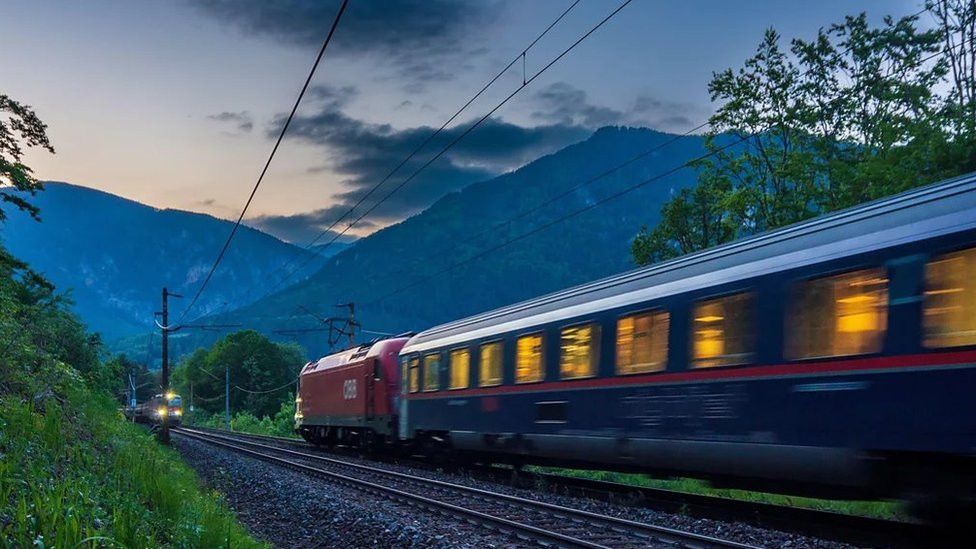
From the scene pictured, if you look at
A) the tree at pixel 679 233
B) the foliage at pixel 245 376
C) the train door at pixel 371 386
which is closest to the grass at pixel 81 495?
the train door at pixel 371 386

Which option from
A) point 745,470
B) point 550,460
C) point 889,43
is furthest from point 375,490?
point 889,43

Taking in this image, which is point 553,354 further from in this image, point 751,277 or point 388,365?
point 388,365

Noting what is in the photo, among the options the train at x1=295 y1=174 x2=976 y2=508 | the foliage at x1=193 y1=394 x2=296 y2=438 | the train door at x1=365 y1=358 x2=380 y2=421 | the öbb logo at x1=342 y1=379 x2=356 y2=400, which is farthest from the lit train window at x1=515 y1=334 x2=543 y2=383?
the foliage at x1=193 y1=394 x2=296 y2=438

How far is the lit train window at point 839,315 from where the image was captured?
28.2ft

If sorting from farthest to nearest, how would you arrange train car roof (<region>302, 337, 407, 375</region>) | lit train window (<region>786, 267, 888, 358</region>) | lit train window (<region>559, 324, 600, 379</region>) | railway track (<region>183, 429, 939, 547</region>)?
1. train car roof (<region>302, 337, 407, 375</region>)
2. lit train window (<region>559, 324, 600, 379</region>)
3. railway track (<region>183, 429, 939, 547</region>)
4. lit train window (<region>786, 267, 888, 358</region>)

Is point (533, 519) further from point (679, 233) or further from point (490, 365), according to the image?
point (679, 233)

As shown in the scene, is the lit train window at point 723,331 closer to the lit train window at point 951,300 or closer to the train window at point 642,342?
the train window at point 642,342

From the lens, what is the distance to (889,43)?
34.1 metres

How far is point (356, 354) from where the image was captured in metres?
28.5

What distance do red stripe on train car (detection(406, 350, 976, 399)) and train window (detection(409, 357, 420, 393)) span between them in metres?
6.73

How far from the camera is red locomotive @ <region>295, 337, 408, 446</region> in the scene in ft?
81.6

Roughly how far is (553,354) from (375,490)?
4378 millimetres

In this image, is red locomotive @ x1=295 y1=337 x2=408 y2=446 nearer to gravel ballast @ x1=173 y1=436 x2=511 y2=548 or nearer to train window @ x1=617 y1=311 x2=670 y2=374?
gravel ballast @ x1=173 y1=436 x2=511 y2=548

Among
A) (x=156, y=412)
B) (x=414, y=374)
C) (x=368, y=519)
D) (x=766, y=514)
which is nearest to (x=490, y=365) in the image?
(x=414, y=374)
